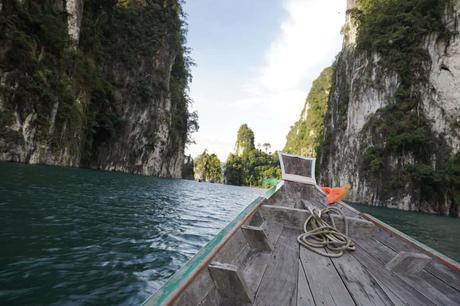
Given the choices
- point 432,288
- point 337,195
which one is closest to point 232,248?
point 432,288

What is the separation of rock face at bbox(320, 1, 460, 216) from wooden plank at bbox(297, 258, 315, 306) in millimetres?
29506

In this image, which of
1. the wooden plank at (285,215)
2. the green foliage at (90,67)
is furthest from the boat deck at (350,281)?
the green foliage at (90,67)

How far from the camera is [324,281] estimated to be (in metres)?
2.17

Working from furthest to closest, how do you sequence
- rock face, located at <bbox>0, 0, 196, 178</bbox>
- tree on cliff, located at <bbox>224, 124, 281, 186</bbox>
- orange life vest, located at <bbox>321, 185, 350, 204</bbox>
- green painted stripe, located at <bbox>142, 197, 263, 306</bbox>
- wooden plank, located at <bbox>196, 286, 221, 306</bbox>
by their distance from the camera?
tree on cliff, located at <bbox>224, 124, 281, 186</bbox>
rock face, located at <bbox>0, 0, 196, 178</bbox>
orange life vest, located at <bbox>321, 185, 350, 204</bbox>
wooden plank, located at <bbox>196, 286, 221, 306</bbox>
green painted stripe, located at <bbox>142, 197, 263, 306</bbox>

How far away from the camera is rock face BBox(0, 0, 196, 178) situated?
1895cm

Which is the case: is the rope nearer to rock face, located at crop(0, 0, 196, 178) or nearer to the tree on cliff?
rock face, located at crop(0, 0, 196, 178)

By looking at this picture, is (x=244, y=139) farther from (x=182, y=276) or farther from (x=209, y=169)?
(x=182, y=276)

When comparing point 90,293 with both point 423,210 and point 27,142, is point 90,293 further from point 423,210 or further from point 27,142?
point 423,210

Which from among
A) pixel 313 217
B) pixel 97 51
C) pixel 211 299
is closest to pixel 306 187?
pixel 313 217

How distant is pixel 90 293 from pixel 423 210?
32.1 m

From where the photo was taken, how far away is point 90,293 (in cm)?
296

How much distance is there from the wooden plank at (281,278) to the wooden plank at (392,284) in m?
0.67

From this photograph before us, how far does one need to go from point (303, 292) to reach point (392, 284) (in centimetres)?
90

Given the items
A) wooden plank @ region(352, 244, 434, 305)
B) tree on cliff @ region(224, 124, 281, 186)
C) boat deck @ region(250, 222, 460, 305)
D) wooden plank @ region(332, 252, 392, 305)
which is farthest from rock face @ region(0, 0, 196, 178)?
tree on cliff @ region(224, 124, 281, 186)
